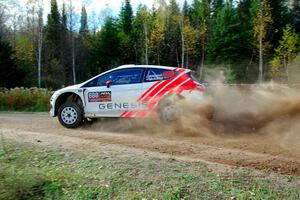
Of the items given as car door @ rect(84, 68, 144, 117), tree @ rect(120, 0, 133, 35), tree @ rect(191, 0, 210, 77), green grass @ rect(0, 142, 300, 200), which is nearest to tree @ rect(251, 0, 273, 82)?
tree @ rect(191, 0, 210, 77)

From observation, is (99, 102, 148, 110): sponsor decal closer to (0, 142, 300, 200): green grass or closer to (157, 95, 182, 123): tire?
(157, 95, 182, 123): tire

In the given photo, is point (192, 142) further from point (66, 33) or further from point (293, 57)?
point (66, 33)

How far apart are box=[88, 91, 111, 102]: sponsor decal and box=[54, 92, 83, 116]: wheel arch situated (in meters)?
0.37

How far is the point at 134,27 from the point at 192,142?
47.1m

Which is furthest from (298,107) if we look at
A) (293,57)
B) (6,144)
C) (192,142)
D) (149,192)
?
(293,57)

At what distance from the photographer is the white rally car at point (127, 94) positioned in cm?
968

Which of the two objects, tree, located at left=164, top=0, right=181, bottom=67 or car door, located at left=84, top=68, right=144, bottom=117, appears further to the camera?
tree, located at left=164, top=0, right=181, bottom=67

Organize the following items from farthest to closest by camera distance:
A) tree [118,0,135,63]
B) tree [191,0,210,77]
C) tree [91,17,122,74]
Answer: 1. tree [118,0,135,63]
2. tree [91,17,122,74]
3. tree [191,0,210,77]

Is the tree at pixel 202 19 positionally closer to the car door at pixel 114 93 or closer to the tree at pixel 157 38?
the tree at pixel 157 38

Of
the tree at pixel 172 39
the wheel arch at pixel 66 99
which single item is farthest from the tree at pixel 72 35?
the wheel arch at pixel 66 99

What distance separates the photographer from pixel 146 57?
48.1m

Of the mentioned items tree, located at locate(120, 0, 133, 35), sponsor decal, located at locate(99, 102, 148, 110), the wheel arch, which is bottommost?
sponsor decal, located at locate(99, 102, 148, 110)

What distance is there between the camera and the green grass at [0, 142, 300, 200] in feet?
16.1

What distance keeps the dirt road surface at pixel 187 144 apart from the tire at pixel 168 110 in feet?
1.16
